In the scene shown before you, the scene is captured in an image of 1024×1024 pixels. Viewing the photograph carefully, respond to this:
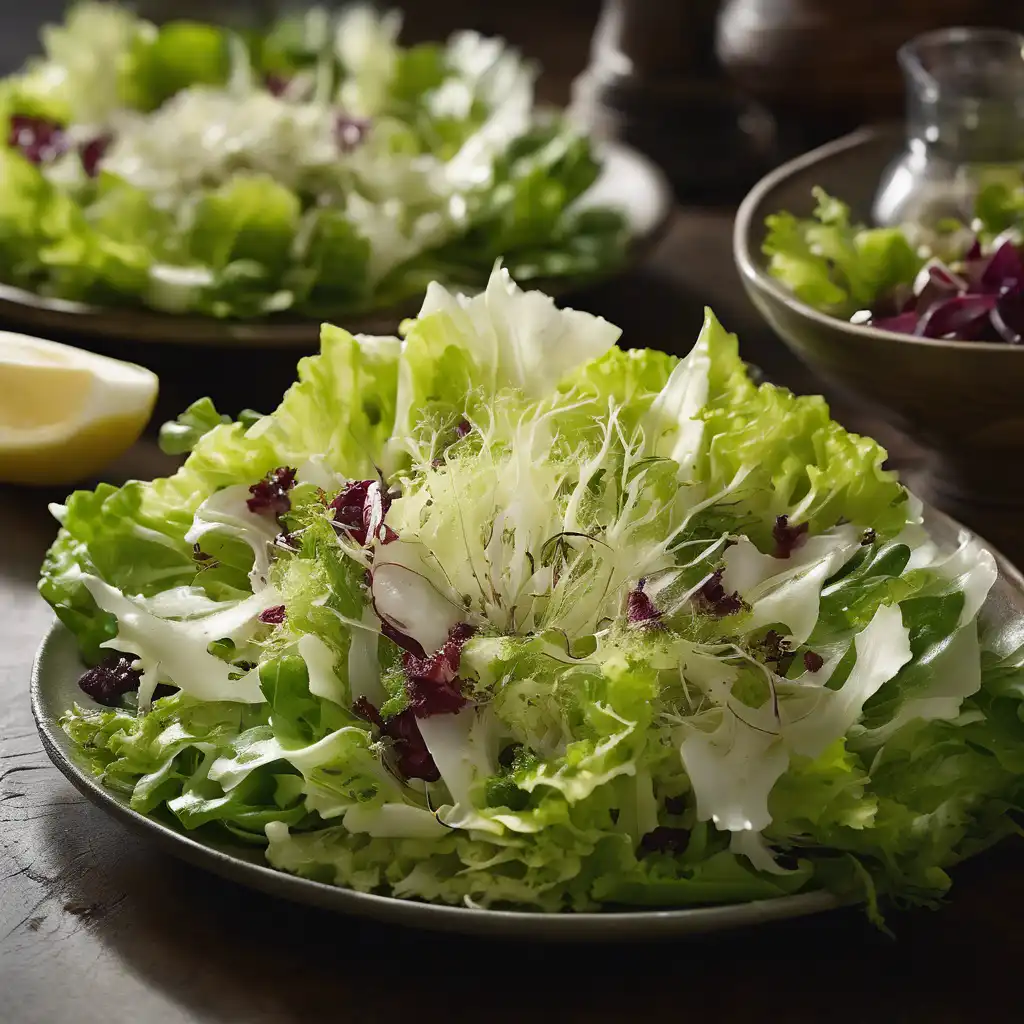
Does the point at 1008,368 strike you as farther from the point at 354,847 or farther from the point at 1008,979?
the point at 354,847

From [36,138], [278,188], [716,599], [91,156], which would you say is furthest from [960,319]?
[36,138]

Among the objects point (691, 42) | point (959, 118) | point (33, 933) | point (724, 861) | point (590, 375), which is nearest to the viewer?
point (724, 861)

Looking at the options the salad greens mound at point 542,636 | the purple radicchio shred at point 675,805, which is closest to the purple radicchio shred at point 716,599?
the salad greens mound at point 542,636

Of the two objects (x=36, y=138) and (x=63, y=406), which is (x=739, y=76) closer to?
(x=36, y=138)

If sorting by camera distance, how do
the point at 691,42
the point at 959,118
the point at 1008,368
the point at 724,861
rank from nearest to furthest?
the point at 724,861 < the point at 1008,368 < the point at 959,118 < the point at 691,42

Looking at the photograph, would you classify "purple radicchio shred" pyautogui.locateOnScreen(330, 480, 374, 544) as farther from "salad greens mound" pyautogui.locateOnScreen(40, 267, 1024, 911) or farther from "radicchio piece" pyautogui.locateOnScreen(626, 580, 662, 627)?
"radicchio piece" pyautogui.locateOnScreen(626, 580, 662, 627)

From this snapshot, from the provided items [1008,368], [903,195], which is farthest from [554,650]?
[903,195]
